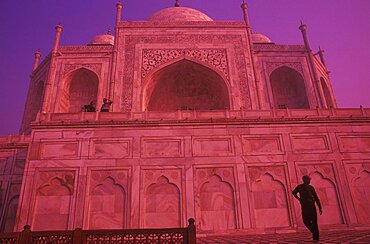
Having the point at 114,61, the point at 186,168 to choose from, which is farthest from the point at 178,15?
the point at 186,168

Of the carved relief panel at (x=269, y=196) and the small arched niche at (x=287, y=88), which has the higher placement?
the small arched niche at (x=287, y=88)

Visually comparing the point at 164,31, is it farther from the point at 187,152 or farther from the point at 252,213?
the point at 252,213

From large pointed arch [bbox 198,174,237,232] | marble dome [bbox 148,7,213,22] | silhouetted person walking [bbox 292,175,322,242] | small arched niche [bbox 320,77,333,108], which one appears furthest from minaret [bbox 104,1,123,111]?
small arched niche [bbox 320,77,333,108]

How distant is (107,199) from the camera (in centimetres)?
882

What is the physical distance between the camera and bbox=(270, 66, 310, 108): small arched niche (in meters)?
17.9

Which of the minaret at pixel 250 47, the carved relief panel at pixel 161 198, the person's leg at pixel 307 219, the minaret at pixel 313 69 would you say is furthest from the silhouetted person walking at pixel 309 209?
the minaret at pixel 313 69

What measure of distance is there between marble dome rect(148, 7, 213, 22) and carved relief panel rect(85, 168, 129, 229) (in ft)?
43.0

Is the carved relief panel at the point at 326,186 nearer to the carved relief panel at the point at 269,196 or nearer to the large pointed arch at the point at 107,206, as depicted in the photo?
the carved relief panel at the point at 269,196

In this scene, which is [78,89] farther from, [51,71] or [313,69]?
[313,69]

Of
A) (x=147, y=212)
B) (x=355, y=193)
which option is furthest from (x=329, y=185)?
(x=147, y=212)

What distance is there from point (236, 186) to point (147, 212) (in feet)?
8.69

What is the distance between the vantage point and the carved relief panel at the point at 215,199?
28.1 feet

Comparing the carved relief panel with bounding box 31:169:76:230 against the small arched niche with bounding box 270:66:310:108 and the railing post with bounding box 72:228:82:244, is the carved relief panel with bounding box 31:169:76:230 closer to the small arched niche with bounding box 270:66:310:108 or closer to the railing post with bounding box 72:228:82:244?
the railing post with bounding box 72:228:82:244

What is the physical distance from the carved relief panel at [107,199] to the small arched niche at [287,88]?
11.6 metres
